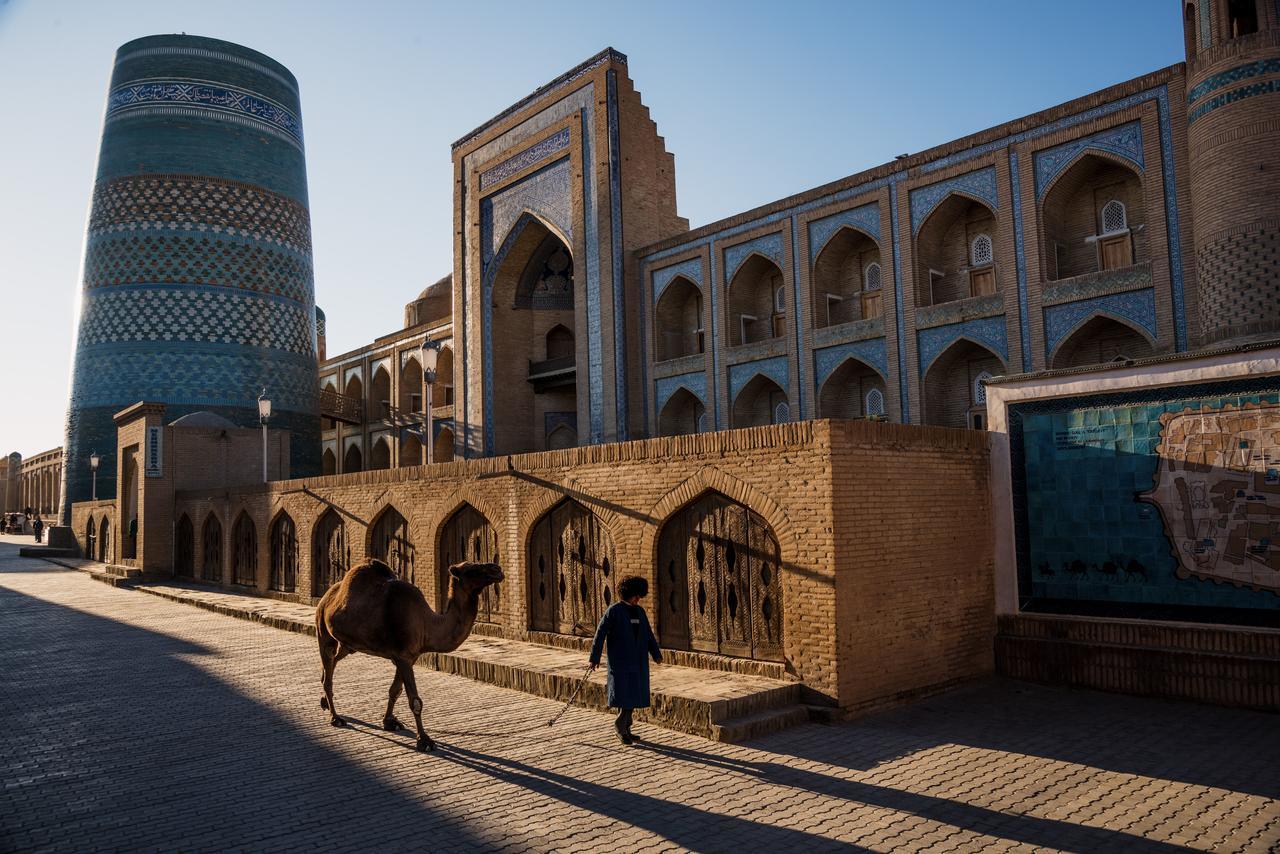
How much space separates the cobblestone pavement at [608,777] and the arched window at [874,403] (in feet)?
33.9

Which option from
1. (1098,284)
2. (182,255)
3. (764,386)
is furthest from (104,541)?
(1098,284)

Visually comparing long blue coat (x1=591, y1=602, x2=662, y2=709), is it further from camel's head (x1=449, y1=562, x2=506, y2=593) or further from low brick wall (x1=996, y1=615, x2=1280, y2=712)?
low brick wall (x1=996, y1=615, x2=1280, y2=712)

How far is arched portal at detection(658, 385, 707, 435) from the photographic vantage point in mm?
20406

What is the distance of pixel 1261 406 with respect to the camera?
6.59m

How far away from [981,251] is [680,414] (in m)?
7.23

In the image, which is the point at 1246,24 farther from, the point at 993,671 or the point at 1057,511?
the point at 993,671

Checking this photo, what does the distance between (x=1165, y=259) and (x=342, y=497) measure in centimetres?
1194

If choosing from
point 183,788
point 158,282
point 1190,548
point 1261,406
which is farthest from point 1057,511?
point 158,282

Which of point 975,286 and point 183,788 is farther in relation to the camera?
point 975,286

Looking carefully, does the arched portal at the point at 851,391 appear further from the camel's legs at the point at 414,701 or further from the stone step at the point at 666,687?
the camel's legs at the point at 414,701

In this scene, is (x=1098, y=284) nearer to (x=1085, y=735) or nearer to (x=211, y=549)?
(x=1085, y=735)

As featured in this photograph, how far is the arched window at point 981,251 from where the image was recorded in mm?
16172

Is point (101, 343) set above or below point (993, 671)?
above

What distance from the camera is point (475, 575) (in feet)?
20.8
